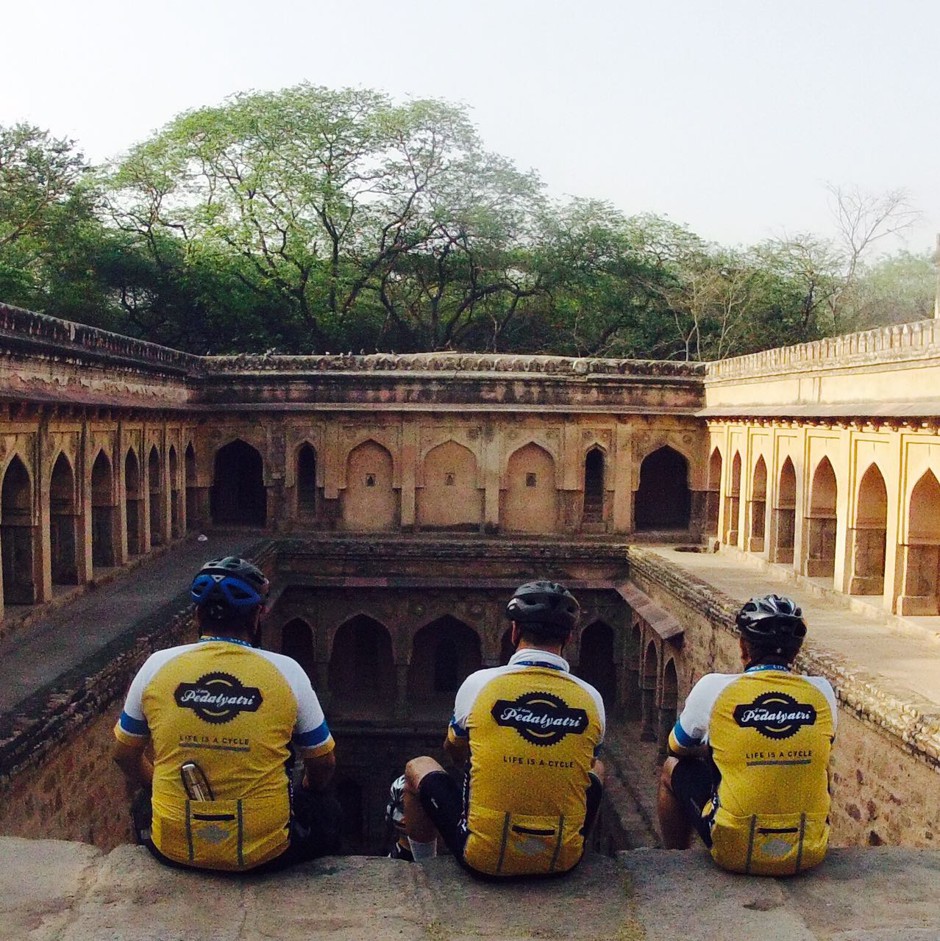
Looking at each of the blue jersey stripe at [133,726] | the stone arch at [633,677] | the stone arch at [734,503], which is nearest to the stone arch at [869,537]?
the stone arch at [734,503]

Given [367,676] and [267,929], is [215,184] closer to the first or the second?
[367,676]

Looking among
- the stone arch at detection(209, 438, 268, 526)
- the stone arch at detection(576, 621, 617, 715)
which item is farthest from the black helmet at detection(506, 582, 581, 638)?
the stone arch at detection(209, 438, 268, 526)

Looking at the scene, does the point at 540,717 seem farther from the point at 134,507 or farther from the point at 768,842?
the point at 134,507

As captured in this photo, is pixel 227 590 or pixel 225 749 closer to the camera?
pixel 225 749

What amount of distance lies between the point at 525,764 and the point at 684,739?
63 cm

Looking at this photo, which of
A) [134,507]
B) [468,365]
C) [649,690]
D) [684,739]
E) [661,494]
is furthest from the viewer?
[661,494]

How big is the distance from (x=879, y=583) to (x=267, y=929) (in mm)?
11763

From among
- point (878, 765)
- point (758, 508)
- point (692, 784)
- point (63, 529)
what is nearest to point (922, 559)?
point (878, 765)

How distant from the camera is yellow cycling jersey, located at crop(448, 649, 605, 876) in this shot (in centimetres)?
291

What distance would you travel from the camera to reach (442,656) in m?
19.0

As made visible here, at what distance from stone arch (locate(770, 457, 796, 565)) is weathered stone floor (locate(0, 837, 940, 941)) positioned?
1315cm

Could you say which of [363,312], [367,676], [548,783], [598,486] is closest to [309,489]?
[367,676]

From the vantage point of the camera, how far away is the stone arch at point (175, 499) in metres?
17.6

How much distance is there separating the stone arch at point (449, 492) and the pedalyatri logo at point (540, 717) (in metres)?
16.0
